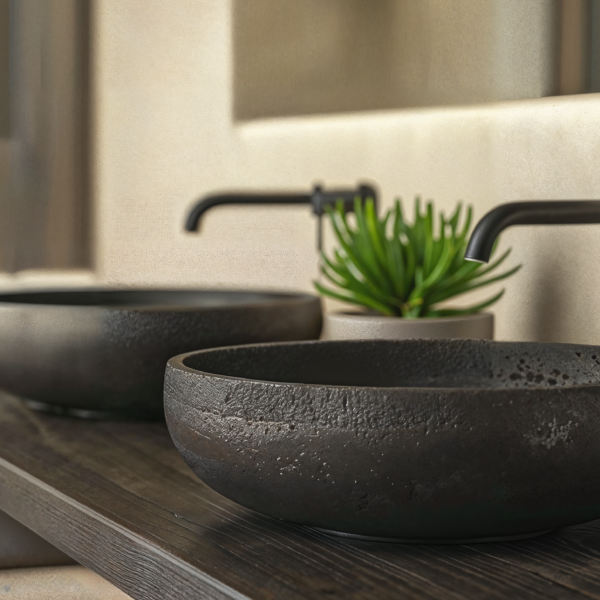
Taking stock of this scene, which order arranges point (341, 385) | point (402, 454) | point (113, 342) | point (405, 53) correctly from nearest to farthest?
point (402, 454) → point (341, 385) → point (113, 342) → point (405, 53)

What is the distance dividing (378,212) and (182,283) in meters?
0.45

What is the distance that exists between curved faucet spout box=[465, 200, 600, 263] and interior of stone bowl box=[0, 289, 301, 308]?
14.4 inches


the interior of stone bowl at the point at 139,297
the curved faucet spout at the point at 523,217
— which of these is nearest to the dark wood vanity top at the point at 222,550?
the curved faucet spout at the point at 523,217

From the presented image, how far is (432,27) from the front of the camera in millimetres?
823

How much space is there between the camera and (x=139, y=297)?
3.15ft

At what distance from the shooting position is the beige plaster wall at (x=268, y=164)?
0.73 meters

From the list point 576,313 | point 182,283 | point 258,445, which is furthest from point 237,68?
point 258,445

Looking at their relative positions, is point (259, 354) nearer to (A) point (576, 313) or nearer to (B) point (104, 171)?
(A) point (576, 313)

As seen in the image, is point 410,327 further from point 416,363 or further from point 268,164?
point 268,164

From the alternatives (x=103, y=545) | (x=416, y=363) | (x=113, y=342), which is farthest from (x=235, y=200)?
(x=103, y=545)

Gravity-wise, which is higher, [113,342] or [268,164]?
[268,164]

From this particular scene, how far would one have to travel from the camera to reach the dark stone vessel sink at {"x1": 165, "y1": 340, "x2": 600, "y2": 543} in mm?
353

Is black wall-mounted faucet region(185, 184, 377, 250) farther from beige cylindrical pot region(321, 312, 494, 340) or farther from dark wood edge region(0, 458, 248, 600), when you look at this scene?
dark wood edge region(0, 458, 248, 600)

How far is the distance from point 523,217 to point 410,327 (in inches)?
5.3
